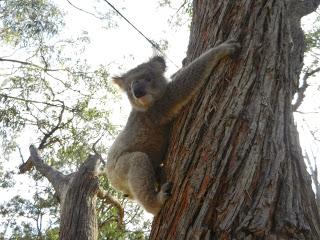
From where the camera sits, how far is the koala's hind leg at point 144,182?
3212mm

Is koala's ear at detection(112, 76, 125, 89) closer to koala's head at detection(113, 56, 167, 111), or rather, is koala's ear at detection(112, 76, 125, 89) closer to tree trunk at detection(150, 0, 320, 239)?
koala's head at detection(113, 56, 167, 111)

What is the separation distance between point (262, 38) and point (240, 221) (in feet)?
4.35

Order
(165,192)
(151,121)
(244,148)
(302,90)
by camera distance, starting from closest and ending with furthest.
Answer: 1. (244,148)
2. (165,192)
3. (151,121)
4. (302,90)

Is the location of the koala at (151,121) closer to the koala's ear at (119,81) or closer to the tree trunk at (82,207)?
the koala's ear at (119,81)

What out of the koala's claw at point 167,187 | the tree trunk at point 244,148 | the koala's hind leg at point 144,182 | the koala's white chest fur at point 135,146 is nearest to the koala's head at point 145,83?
the koala's white chest fur at point 135,146

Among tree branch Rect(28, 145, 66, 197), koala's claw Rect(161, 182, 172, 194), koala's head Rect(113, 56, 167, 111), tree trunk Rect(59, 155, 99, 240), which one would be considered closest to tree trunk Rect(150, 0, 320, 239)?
koala's claw Rect(161, 182, 172, 194)

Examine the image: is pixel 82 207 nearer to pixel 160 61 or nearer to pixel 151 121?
pixel 160 61

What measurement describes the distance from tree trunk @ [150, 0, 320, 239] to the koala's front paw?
0.17ft

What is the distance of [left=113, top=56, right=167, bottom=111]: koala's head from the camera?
13.7ft

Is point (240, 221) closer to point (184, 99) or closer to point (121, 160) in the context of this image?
point (184, 99)

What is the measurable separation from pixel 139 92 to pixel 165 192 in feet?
5.60

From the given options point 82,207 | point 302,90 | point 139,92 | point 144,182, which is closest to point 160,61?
point 139,92

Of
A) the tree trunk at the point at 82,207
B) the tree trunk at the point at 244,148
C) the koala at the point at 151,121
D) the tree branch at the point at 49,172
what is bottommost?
the tree trunk at the point at 244,148

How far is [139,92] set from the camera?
14.2 feet
